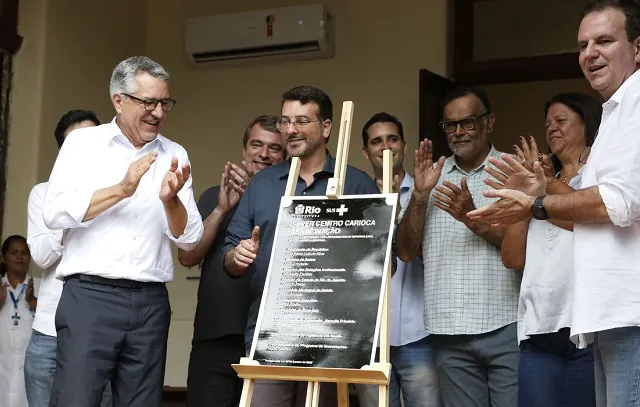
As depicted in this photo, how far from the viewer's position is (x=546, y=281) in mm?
2719

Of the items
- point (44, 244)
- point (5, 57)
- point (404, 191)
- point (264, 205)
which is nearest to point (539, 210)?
point (264, 205)

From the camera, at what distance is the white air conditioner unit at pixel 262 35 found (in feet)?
17.1

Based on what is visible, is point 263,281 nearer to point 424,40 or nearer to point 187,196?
point 187,196

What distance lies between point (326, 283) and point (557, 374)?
832mm

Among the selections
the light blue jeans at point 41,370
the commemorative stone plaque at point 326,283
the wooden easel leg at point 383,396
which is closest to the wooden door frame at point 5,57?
the light blue jeans at point 41,370

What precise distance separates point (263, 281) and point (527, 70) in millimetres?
2735

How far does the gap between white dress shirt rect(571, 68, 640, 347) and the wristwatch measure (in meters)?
0.11

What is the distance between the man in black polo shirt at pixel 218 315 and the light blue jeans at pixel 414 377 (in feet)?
1.68

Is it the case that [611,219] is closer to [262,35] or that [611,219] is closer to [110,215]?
[110,215]

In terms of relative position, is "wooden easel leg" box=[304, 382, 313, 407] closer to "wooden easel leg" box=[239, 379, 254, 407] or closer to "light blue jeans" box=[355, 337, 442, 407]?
"wooden easel leg" box=[239, 379, 254, 407]

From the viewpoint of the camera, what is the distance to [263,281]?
293 centimetres

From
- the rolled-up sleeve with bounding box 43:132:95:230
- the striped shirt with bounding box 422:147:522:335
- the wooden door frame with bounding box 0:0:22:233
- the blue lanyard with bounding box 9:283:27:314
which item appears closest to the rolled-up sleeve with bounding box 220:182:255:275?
the rolled-up sleeve with bounding box 43:132:95:230

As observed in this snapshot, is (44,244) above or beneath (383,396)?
above

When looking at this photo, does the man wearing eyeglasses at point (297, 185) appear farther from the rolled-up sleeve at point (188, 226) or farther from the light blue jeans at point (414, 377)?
the light blue jeans at point (414, 377)
